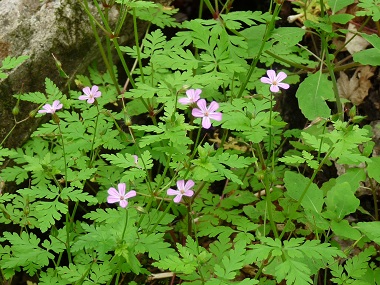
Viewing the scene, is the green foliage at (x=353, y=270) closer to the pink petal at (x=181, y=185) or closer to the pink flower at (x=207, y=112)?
the pink petal at (x=181, y=185)

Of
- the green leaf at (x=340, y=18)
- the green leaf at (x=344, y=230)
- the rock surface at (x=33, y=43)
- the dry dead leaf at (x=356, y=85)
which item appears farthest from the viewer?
the dry dead leaf at (x=356, y=85)

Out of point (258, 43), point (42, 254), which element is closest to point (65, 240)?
point (42, 254)

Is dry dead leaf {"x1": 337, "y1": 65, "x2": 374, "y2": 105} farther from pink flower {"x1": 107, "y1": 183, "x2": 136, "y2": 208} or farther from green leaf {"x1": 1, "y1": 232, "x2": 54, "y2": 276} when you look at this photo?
green leaf {"x1": 1, "y1": 232, "x2": 54, "y2": 276}

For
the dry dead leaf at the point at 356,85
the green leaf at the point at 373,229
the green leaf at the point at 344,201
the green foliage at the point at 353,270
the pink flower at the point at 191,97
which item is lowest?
the green foliage at the point at 353,270

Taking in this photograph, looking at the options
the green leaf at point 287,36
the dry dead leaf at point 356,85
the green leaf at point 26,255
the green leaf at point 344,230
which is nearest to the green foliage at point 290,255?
the green leaf at point 344,230

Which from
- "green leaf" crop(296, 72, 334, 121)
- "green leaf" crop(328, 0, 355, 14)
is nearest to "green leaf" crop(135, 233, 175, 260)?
"green leaf" crop(296, 72, 334, 121)

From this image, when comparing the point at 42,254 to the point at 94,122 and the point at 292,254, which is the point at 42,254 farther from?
the point at 292,254

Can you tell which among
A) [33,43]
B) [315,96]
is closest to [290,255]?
[315,96]
